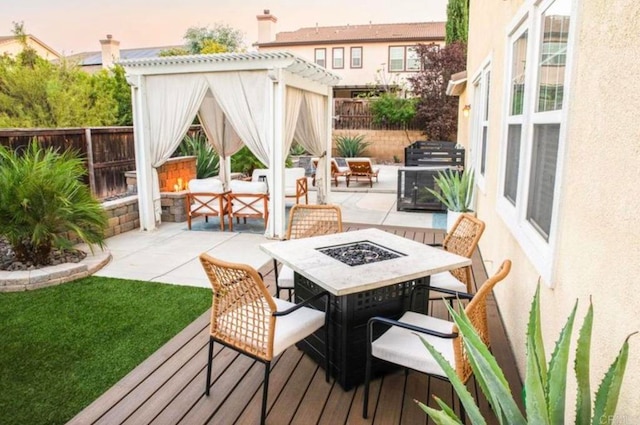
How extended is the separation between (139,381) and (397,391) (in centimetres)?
167

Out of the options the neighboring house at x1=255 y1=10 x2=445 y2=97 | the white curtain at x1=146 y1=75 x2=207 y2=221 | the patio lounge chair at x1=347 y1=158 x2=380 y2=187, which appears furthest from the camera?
the neighboring house at x1=255 y1=10 x2=445 y2=97

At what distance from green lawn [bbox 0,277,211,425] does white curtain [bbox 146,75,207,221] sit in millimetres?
2940

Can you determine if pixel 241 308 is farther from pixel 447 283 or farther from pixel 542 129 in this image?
pixel 542 129

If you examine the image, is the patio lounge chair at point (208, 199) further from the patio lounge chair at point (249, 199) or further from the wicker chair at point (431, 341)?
the wicker chair at point (431, 341)

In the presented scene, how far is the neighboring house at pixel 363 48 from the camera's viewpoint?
81.3 ft

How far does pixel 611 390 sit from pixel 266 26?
2643 cm

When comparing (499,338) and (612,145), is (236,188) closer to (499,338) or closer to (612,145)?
(499,338)

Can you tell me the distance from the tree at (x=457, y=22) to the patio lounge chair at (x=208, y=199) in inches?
552

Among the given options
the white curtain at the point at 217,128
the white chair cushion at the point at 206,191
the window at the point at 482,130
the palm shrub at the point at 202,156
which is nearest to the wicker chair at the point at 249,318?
the window at the point at 482,130

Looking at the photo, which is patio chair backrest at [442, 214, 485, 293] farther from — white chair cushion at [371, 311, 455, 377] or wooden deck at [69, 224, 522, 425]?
white chair cushion at [371, 311, 455, 377]

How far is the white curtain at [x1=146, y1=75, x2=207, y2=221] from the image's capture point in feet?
23.3

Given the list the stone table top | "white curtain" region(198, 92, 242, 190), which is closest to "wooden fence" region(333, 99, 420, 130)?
"white curtain" region(198, 92, 242, 190)

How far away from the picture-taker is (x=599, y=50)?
1766mm

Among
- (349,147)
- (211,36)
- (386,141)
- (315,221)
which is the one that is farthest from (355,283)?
(211,36)
